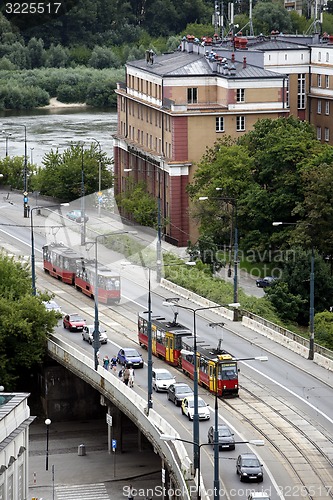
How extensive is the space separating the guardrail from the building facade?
35439mm

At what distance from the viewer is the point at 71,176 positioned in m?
141

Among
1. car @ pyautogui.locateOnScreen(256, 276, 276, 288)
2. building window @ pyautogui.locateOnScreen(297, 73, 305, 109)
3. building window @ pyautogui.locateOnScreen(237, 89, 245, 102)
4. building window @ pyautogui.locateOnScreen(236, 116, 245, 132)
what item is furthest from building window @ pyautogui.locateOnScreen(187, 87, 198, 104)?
car @ pyautogui.locateOnScreen(256, 276, 276, 288)

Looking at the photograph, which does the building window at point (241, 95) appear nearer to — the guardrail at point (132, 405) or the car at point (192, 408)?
the guardrail at point (132, 405)

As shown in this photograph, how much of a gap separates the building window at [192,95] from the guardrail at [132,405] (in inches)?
1566

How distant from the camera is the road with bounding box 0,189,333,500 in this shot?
68.1 meters

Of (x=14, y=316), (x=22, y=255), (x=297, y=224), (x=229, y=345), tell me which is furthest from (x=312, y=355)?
(x=22, y=255)

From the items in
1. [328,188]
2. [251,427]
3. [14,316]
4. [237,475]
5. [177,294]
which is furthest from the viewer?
[328,188]

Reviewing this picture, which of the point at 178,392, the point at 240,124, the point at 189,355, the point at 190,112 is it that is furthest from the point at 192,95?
the point at 178,392

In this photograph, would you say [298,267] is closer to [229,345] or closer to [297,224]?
[297,224]

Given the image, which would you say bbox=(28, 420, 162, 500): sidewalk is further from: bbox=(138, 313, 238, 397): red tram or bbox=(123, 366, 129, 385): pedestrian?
bbox=(138, 313, 238, 397): red tram

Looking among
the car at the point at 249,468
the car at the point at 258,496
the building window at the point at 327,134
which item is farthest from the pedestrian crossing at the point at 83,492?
the building window at the point at 327,134

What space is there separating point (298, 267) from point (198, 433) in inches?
1419

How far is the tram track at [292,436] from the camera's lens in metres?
67.6

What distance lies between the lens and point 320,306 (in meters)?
104
